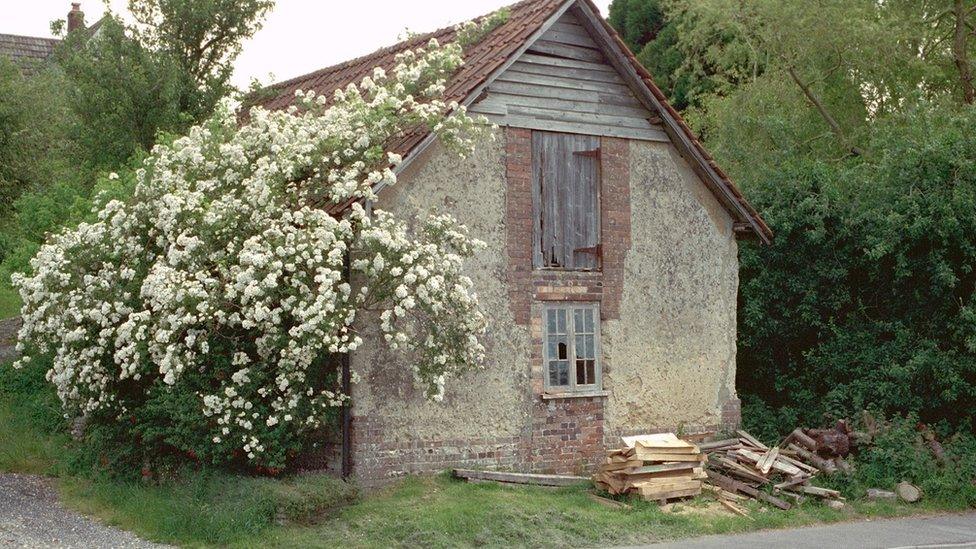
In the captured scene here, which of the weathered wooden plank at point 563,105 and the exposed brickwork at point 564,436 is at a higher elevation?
the weathered wooden plank at point 563,105

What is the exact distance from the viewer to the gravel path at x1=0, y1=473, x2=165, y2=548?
12.5 metres

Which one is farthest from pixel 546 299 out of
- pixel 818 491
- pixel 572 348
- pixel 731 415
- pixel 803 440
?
pixel 818 491

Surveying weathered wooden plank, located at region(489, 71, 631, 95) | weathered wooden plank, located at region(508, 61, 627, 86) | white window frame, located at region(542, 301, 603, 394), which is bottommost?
white window frame, located at region(542, 301, 603, 394)

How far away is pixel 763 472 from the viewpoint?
620 inches

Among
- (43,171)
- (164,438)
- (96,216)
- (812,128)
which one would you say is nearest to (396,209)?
(164,438)

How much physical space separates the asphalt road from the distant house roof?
5.14m

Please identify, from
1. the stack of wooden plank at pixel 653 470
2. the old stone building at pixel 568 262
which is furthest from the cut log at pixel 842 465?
the stack of wooden plank at pixel 653 470

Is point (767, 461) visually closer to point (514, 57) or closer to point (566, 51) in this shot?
point (566, 51)

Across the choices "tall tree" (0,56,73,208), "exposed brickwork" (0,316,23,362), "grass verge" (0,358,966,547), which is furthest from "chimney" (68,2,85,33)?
"grass verge" (0,358,966,547)

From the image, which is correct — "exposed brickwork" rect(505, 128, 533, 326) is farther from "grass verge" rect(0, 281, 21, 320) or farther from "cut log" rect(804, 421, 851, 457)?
"grass verge" rect(0, 281, 21, 320)

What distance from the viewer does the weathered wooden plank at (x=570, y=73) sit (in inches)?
630

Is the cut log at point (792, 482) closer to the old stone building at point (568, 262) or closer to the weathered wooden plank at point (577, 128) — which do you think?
the old stone building at point (568, 262)

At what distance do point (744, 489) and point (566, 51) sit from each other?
22.2 ft

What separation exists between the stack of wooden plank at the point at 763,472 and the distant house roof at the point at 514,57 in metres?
3.52
